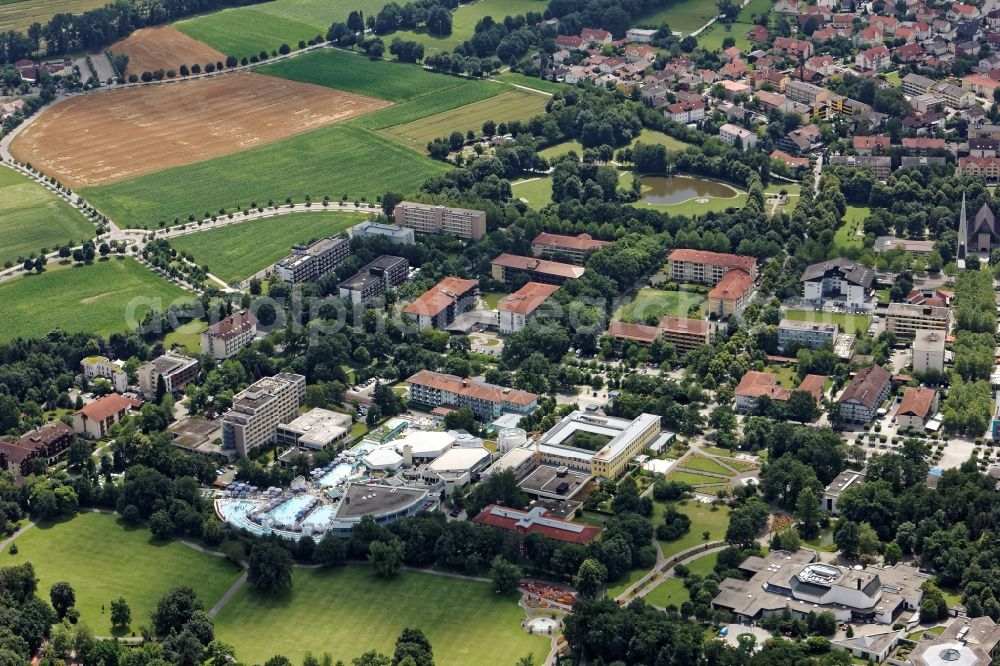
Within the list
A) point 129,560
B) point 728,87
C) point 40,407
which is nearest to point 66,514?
point 129,560

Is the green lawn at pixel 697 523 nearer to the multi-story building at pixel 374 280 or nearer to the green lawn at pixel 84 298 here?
the multi-story building at pixel 374 280

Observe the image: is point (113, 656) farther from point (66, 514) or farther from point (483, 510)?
point (483, 510)

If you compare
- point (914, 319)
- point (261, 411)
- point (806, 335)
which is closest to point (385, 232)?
point (261, 411)

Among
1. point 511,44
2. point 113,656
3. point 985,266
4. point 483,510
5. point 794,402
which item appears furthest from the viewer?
point 511,44

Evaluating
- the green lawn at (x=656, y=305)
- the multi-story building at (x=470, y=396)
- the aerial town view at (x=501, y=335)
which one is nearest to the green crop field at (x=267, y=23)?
the aerial town view at (x=501, y=335)

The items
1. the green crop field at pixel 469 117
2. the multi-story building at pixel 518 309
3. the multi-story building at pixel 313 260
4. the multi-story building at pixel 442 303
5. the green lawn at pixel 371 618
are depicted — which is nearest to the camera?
the green lawn at pixel 371 618
